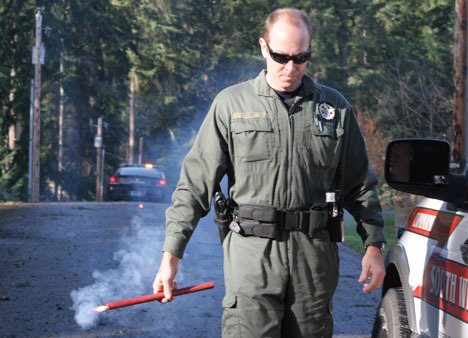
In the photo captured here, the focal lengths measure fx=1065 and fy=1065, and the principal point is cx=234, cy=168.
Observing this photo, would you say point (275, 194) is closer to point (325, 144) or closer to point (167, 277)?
point (325, 144)

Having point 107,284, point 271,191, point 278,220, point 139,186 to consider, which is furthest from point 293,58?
point 139,186

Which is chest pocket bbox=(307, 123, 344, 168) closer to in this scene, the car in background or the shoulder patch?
the shoulder patch

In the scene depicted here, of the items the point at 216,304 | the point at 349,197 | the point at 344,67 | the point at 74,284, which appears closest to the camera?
the point at 349,197

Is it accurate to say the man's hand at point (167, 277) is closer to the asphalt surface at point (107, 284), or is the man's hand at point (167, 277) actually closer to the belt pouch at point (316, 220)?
the belt pouch at point (316, 220)

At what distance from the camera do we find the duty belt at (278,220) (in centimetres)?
415

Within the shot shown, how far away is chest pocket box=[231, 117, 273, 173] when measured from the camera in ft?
13.8

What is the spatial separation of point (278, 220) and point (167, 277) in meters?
0.48

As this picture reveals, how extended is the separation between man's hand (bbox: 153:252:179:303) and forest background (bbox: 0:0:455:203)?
27.4 meters

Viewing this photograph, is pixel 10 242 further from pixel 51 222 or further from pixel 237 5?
pixel 237 5

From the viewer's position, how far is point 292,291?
4.17m

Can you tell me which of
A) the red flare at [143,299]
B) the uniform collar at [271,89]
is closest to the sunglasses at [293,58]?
the uniform collar at [271,89]

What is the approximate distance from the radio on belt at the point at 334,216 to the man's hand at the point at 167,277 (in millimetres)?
647

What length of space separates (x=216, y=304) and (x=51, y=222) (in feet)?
38.8

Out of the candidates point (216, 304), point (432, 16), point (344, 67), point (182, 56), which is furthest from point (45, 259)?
point (182, 56)
